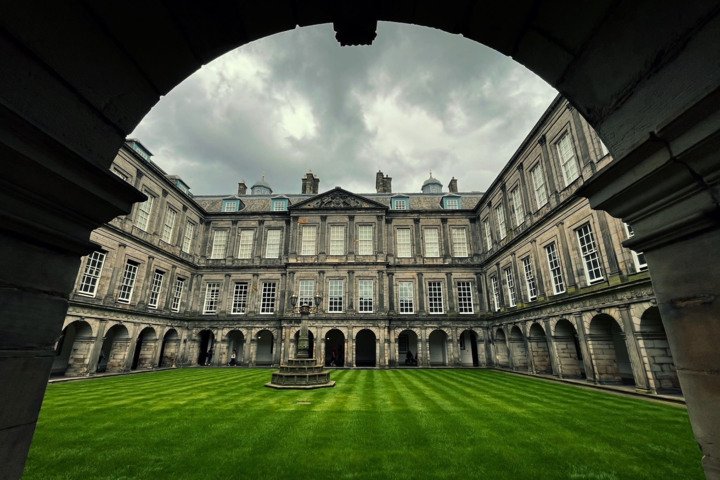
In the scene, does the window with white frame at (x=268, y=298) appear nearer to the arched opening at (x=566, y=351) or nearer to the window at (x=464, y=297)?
the window at (x=464, y=297)

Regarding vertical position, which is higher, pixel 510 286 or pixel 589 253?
pixel 589 253

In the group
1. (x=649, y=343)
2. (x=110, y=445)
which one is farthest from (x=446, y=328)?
(x=110, y=445)

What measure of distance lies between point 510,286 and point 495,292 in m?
2.44

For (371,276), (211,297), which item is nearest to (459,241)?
(371,276)

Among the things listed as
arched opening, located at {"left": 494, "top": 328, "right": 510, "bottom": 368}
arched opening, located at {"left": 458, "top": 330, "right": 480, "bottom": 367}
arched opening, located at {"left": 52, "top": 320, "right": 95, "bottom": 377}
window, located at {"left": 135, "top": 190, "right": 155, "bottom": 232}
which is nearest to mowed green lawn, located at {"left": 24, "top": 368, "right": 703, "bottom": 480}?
arched opening, located at {"left": 52, "top": 320, "right": 95, "bottom": 377}

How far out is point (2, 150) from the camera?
1679 mm

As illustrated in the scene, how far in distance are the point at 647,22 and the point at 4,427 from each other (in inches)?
177

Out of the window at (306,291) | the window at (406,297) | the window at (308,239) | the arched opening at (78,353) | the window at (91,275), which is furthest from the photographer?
the window at (308,239)

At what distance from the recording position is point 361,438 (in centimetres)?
630

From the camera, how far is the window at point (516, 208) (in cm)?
2005

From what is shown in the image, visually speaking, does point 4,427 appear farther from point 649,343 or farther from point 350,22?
point 649,343

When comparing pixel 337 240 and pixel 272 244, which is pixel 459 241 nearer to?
pixel 337 240

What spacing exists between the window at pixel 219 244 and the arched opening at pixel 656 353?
27649mm

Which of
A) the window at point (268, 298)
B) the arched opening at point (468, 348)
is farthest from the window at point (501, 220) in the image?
the window at point (268, 298)
